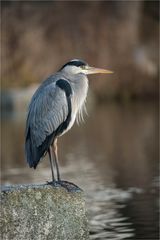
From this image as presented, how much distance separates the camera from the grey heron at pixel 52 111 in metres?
8.50

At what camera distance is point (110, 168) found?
15734 millimetres

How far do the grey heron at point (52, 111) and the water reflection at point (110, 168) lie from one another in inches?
67.6

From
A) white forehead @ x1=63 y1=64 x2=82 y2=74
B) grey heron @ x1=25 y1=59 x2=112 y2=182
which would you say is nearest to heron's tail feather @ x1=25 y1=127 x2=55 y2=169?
grey heron @ x1=25 y1=59 x2=112 y2=182

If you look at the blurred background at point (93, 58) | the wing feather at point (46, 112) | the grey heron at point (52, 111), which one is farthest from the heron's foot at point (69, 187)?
the blurred background at point (93, 58)

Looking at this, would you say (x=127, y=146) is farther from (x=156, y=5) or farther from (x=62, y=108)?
(x=156, y=5)

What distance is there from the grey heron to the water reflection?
1.72m

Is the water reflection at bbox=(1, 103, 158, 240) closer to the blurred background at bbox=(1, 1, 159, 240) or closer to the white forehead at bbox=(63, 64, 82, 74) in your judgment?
the blurred background at bbox=(1, 1, 159, 240)

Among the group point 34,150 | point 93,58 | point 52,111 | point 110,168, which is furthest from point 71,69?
point 93,58

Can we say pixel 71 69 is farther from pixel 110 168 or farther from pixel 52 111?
pixel 110 168

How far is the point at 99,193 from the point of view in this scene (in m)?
12.9

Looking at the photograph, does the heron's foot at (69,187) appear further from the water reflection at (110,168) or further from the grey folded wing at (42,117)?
the water reflection at (110,168)

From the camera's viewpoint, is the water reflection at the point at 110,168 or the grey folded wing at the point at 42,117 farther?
the water reflection at the point at 110,168

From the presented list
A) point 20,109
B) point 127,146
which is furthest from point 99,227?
point 20,109

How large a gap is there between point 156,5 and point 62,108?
28929 millimetres
